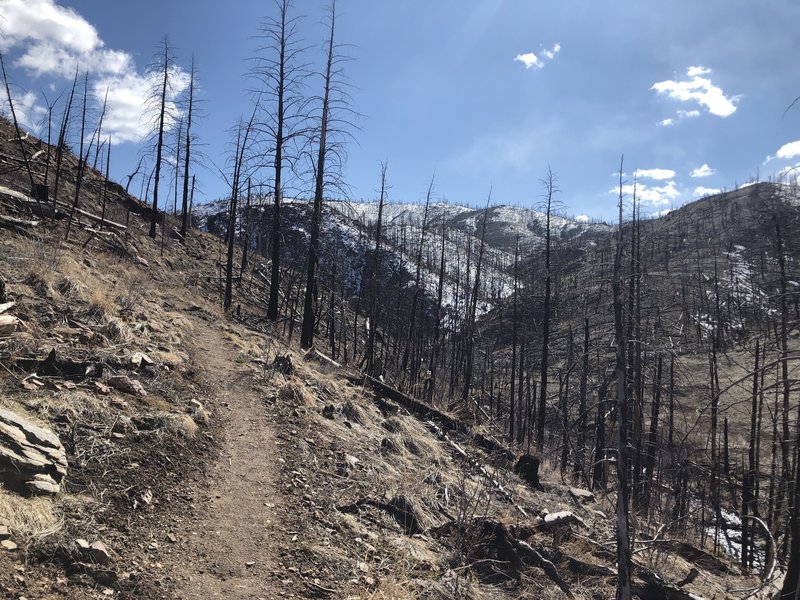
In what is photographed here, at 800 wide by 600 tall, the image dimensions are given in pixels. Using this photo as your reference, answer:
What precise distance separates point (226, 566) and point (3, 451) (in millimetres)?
2042

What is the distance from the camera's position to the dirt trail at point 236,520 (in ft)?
13.0

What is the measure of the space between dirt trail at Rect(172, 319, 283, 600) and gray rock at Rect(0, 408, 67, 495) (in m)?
1.22

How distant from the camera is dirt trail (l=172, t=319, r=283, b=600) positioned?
3.96m

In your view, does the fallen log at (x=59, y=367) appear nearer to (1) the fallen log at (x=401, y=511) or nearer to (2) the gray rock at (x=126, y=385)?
(2) the gray rock at (x=126, y=385)

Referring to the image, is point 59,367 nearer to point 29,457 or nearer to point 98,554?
point 29,457

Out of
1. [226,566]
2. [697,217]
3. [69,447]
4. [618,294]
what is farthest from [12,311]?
[697,217]

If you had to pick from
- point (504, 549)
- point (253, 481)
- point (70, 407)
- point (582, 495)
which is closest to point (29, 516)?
point (70, 407)

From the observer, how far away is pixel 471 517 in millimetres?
6410

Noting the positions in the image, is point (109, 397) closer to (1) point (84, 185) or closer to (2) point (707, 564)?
(2) point (707, 564)

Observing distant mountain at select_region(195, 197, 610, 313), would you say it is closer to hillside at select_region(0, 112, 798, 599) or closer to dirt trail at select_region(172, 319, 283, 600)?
hillside at select_region(0, 112, 798, 599)

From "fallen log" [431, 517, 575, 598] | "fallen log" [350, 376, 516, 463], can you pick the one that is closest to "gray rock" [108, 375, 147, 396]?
"fallen log" [431, 517, 575, 598]

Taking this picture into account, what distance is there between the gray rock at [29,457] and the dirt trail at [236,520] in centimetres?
122

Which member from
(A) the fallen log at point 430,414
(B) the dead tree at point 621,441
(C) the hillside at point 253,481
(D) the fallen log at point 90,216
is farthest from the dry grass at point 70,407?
(D) the fallen log at point 90,216

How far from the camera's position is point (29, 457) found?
3947 mm
